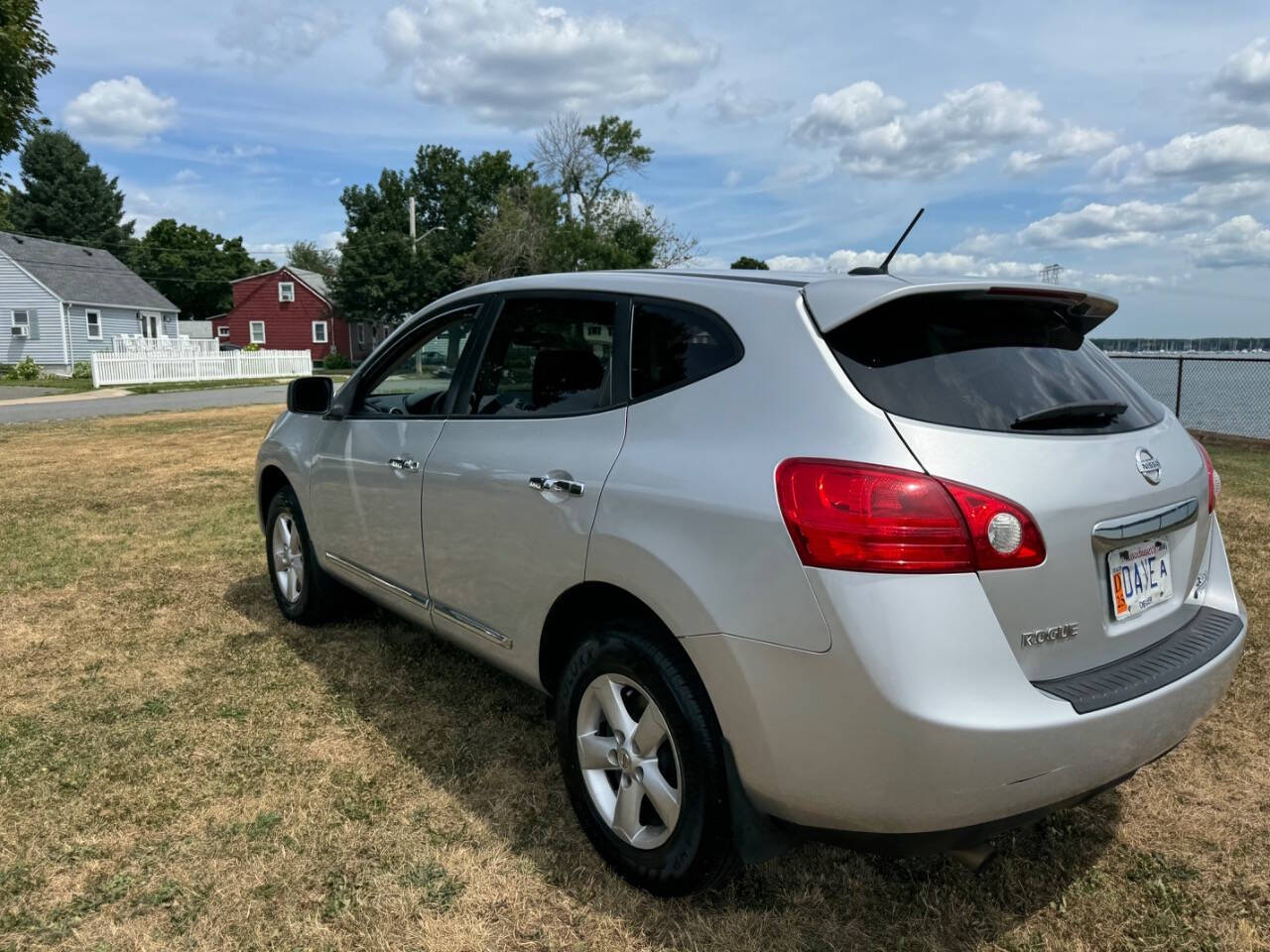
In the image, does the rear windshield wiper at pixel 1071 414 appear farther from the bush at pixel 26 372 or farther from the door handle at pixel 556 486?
the bush at pixel 26 372

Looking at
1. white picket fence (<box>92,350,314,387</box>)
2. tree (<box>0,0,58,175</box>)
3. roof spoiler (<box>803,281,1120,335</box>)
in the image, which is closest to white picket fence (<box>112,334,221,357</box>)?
white picket fence (<box>92,350,314,387</box>)

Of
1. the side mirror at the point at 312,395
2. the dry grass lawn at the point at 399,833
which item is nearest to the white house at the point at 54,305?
the side mirror at the point at 312,395

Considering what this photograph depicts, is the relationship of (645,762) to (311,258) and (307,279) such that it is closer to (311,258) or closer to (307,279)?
(307,279)

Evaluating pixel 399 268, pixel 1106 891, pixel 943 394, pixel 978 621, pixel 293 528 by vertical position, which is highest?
pixel 399 268

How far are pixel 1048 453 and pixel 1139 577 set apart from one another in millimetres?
487

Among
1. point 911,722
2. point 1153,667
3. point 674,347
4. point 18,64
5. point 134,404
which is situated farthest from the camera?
point 134,404

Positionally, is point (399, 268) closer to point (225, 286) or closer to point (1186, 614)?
point (225, 286)

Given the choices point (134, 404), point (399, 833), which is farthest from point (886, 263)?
point (134, 404)

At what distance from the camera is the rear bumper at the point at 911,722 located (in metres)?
1.96

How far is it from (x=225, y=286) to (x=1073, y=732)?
83.7 meters

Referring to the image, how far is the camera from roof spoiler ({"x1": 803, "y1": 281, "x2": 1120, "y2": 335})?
225 centimetres

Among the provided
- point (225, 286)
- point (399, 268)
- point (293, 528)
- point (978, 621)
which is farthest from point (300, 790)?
point (225, 286)

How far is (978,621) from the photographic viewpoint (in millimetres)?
1998

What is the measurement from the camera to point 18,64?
1499 cm
